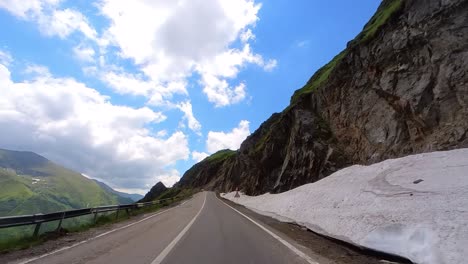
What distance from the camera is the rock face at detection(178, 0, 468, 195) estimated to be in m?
19.1

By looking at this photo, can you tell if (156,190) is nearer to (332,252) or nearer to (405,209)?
(405,209)

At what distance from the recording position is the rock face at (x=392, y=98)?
1911cm

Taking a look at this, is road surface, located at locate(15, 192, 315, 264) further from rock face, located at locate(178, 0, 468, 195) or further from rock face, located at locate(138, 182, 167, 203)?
rock face, located at locate(138, 182, 167, 203)

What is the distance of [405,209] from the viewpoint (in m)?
11.0

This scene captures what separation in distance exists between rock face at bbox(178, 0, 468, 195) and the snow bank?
135 inches

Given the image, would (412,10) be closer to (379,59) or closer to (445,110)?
(379,59)

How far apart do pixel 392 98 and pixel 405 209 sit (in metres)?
15.1

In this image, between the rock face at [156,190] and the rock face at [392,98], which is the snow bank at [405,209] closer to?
the rock face at [392,98]

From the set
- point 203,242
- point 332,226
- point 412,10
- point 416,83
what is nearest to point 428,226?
point 332,226

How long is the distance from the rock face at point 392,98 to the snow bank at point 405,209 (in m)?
3.42

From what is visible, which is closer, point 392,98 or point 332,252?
point 332,252

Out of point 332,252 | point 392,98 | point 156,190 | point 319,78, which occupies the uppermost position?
point 156,190

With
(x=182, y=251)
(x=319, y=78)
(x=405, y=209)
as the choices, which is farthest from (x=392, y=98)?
(x=319, y=78)

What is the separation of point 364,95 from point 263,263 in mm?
23566
